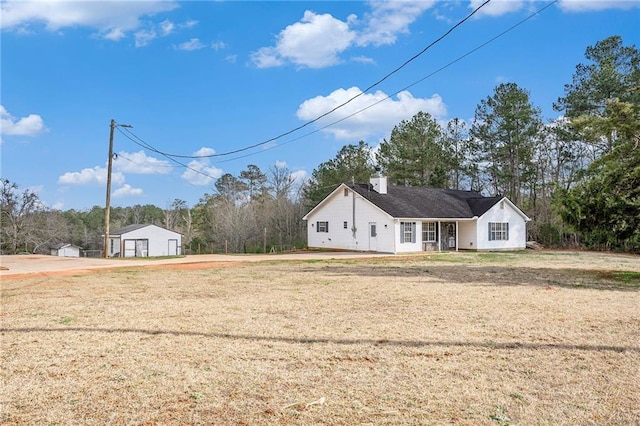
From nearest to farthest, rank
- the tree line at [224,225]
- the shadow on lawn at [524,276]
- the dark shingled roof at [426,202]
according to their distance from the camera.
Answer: the shadow on lawn at [524,276] < the dark shingled roof at [426,202] < the tree line at [224,225]

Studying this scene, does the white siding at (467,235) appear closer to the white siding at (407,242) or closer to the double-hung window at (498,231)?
the double-hung window at (498,231)

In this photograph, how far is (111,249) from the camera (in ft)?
145

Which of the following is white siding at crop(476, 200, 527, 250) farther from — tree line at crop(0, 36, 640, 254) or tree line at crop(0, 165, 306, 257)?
tree line at crop(0, 165, 306, 257)

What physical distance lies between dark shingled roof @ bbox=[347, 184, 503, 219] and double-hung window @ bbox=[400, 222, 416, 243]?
2.02 feet

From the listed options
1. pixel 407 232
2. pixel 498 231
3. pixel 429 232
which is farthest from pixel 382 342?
pixel 498 231

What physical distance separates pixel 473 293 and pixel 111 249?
4067 cm

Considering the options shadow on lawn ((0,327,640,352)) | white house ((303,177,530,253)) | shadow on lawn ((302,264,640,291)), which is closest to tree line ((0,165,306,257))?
white house ((303,177,530,253))

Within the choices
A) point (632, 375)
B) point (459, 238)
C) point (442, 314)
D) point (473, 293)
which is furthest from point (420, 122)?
point (632, 375)

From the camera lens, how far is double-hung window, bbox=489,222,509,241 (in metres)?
31.6

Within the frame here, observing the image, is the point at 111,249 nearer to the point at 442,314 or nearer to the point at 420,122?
the point at 420,122

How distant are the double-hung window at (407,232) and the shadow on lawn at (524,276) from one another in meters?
10.7

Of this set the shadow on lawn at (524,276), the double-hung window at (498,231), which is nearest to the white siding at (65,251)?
the shadow on lawn at (524,276)

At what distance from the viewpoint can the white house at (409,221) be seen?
2836cm

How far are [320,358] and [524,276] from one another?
11427 mm
